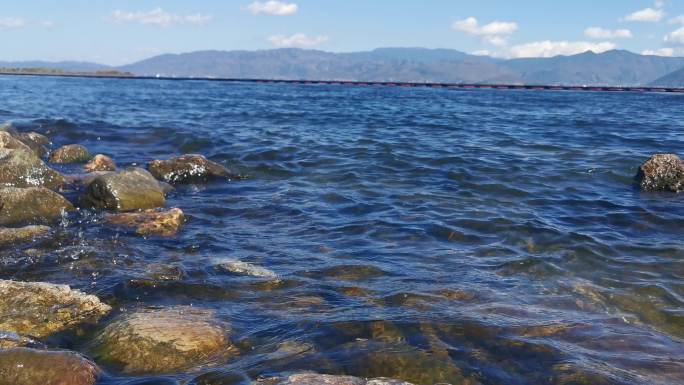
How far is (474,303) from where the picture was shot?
6500 mm

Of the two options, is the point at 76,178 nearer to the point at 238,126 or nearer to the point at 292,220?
the point at 292,220

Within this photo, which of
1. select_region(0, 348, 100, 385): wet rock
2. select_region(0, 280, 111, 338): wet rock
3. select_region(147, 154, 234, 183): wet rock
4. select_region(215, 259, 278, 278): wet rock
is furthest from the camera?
select_region(147, 154, 234, 183): wet rock

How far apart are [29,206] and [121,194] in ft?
4.93

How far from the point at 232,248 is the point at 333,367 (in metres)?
4.02

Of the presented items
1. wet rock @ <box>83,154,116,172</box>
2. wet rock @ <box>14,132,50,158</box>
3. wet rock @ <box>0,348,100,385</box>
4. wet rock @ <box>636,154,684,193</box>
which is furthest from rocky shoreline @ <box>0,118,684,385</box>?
wet rock @ <box>636,154,684,193</box>

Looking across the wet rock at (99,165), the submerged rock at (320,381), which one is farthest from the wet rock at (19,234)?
the submerged rock at (320,381)

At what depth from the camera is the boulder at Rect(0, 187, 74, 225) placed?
30.7ft

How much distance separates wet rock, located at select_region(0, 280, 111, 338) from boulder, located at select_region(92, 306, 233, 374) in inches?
19.8

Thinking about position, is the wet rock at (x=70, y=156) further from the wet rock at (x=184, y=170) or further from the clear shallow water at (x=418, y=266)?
the wet rock at (x=184, y=170)

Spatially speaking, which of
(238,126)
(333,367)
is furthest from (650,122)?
(333,367)

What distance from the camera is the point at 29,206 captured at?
31.5ft

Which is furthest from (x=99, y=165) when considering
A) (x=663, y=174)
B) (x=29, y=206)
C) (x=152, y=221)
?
(x=663, y=174)

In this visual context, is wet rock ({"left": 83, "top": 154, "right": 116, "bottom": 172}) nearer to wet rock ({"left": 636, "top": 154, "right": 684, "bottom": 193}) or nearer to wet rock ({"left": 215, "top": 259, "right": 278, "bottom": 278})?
wet rock ({"left": 215, "top": 259, "right": 278, "bottom": 278})

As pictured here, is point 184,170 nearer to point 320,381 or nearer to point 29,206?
point 29,206
